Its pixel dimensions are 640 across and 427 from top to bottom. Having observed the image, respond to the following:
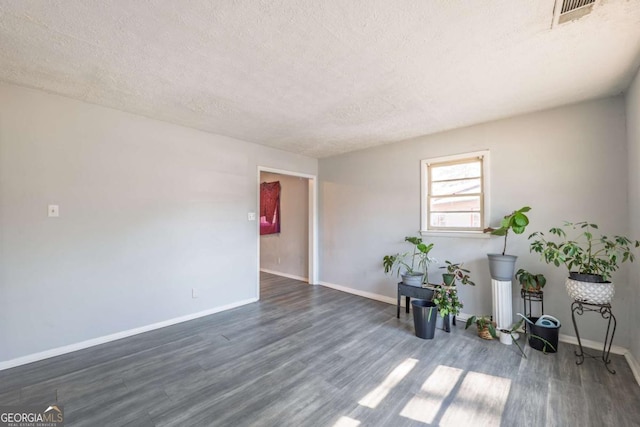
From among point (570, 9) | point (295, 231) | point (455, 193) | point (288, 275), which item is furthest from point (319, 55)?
point (288, 275)

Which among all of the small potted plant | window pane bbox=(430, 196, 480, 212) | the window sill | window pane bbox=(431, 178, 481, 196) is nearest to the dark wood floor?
the small potted plant

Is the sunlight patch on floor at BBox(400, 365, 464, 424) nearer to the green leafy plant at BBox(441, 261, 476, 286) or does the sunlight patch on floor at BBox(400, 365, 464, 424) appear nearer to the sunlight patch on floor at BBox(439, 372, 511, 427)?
the sunlight patch on floor at BBox(439, 372, 511, 427)

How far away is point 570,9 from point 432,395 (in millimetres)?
2661

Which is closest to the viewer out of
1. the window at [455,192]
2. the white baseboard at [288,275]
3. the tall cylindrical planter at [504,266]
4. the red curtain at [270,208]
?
the tall cylindrical planter at [504,266]

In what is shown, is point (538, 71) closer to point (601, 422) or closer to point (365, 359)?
point (601, 422)

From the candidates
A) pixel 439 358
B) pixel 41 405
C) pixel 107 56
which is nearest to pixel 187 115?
pixel 107 56

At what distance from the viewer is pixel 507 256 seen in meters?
2.91

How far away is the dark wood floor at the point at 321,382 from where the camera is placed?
5.80 feet

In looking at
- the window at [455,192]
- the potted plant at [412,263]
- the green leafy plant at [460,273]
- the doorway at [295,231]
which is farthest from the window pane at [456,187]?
the doorway at [295,231]

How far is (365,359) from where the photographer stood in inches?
98.0

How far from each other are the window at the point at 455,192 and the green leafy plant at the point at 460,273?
52 cm

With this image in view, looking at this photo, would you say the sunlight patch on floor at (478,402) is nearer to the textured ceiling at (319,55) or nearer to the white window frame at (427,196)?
the white window frame at (427,196)

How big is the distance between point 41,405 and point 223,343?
52.7 inches

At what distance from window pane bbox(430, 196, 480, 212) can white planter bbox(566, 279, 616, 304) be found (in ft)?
4.38
